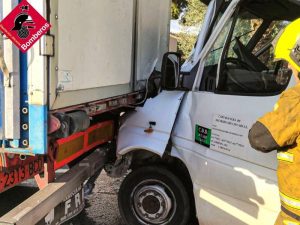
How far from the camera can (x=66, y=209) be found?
325 cm

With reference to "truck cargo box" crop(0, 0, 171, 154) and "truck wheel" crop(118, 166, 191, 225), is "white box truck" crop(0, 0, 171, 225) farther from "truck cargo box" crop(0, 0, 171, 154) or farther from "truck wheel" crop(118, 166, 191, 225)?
"truck wheel" crop(118, 166, 191, 225)

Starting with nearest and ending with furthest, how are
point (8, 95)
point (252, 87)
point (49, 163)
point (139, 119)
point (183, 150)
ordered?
1. point (8, 95)
2. point (49, 163)
3. point (252, 87)
4. point (183, 150)
5. point (139, 119)

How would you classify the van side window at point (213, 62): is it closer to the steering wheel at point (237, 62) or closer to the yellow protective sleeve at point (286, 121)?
the steering wheel at point (237, 62)

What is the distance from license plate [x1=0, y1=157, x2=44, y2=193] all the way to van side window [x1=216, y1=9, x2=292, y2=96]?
1.53 metres

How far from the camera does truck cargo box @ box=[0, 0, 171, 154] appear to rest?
2340 mm

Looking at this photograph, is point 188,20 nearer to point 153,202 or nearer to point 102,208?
point 102,208

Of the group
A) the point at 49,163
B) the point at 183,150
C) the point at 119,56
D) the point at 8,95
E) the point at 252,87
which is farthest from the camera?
the point at 183,150

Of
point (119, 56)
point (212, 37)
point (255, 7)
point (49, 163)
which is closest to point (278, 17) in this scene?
point (255, 7)

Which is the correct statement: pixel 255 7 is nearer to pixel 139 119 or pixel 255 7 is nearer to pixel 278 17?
pixel 278 17

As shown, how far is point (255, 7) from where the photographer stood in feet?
11.8

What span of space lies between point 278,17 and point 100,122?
73.1 inches

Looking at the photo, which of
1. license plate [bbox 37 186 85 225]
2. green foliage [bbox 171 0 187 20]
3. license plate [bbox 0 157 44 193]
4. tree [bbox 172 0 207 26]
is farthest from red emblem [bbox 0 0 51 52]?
green foliage [bbox 171 0 187 20]

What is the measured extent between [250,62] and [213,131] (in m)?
0.65

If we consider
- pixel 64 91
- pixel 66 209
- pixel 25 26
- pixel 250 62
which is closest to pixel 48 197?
pixel 66 209
